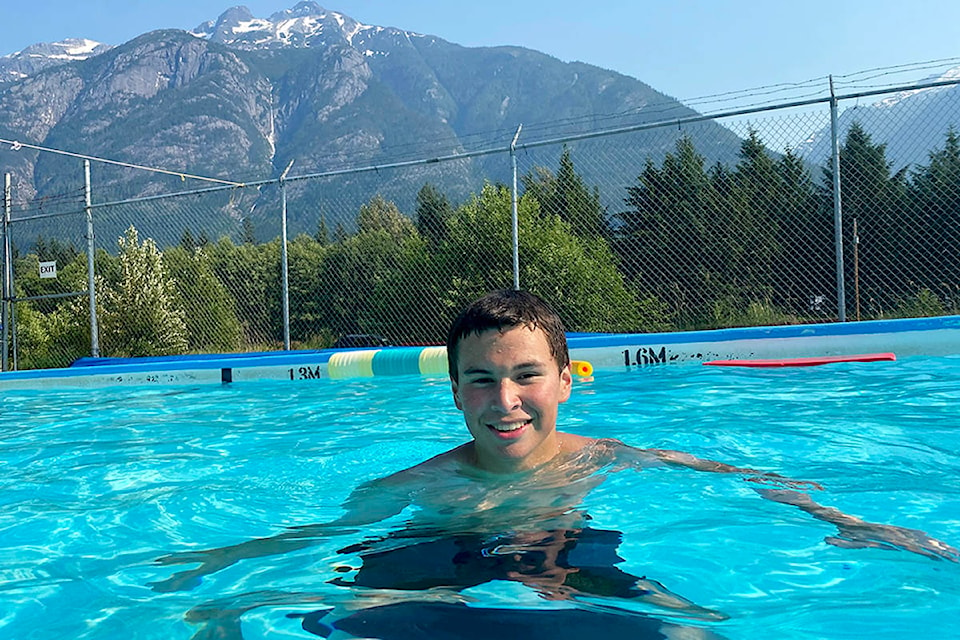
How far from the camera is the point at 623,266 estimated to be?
12.0 metres

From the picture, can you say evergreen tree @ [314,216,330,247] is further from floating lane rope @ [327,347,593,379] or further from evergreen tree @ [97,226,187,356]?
floating lane rope @ [327,347,593,379]

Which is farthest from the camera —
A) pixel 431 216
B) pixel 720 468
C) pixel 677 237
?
pixel 431 216

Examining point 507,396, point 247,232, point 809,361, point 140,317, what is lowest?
point 809,361

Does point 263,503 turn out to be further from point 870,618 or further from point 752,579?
point 870,618

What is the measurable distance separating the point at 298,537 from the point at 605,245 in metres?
10.4

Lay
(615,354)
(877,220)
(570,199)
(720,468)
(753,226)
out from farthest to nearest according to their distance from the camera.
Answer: (570,199) → (877,220) → (753,226) → (615,354) → (720,468)

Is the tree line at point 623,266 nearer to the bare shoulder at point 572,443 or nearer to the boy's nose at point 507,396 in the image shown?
the bare shoulder at point 572,443

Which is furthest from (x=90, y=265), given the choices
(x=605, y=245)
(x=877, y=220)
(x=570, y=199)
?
(x=877, y=220)

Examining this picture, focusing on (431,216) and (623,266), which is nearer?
(623,266)

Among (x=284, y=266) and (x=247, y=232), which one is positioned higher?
(x=247, y=232)

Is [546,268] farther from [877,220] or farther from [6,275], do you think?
[6,275]

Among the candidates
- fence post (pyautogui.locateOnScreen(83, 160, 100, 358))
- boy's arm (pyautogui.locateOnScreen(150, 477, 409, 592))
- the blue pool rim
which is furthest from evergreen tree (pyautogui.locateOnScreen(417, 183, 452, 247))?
boy's arm (pyautogui.locateOnScreen(150, 477, 409, 592))

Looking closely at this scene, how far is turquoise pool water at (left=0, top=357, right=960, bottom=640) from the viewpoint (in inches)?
65.8

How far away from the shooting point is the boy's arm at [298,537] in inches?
78.7
